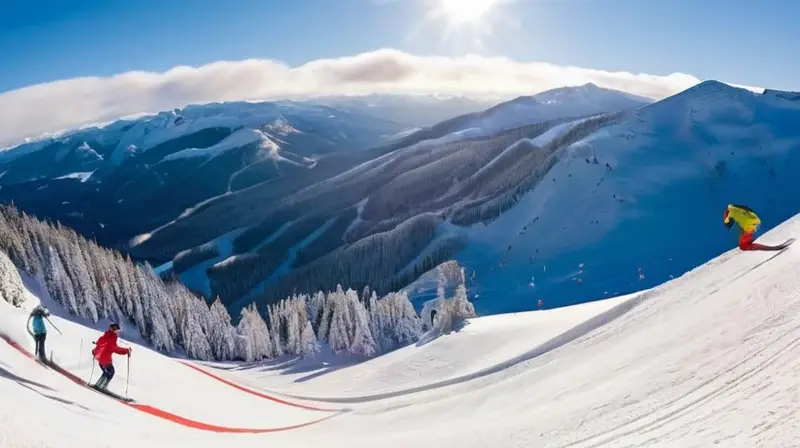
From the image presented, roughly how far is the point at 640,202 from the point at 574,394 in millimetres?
108200

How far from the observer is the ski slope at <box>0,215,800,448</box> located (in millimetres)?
11055

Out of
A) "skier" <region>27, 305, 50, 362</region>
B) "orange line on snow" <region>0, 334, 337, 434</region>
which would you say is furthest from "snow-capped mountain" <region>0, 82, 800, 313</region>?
"skier" <region>27, 305, 50, 362</region>

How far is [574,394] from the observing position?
15398 millimetres

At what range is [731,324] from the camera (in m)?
15.0

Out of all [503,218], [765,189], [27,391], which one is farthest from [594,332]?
[765,189]

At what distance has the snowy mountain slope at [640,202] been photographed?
302ft

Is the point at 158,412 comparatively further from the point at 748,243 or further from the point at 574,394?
the point at 748,243

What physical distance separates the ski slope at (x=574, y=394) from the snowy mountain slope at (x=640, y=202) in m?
64.8

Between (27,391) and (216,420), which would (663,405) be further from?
(27,391)

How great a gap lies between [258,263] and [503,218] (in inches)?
3285

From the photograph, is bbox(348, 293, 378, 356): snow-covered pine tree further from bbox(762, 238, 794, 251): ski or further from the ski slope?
bbox(762, 238, 794, 251): ski

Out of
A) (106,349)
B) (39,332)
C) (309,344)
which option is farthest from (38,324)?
(309,344)

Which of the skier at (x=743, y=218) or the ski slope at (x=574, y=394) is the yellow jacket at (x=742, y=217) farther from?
the ski slope at (x=574, y=394)

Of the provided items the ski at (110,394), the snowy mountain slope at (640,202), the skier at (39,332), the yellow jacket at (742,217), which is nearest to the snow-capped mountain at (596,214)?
the snowy mountain slope at (640,202)
